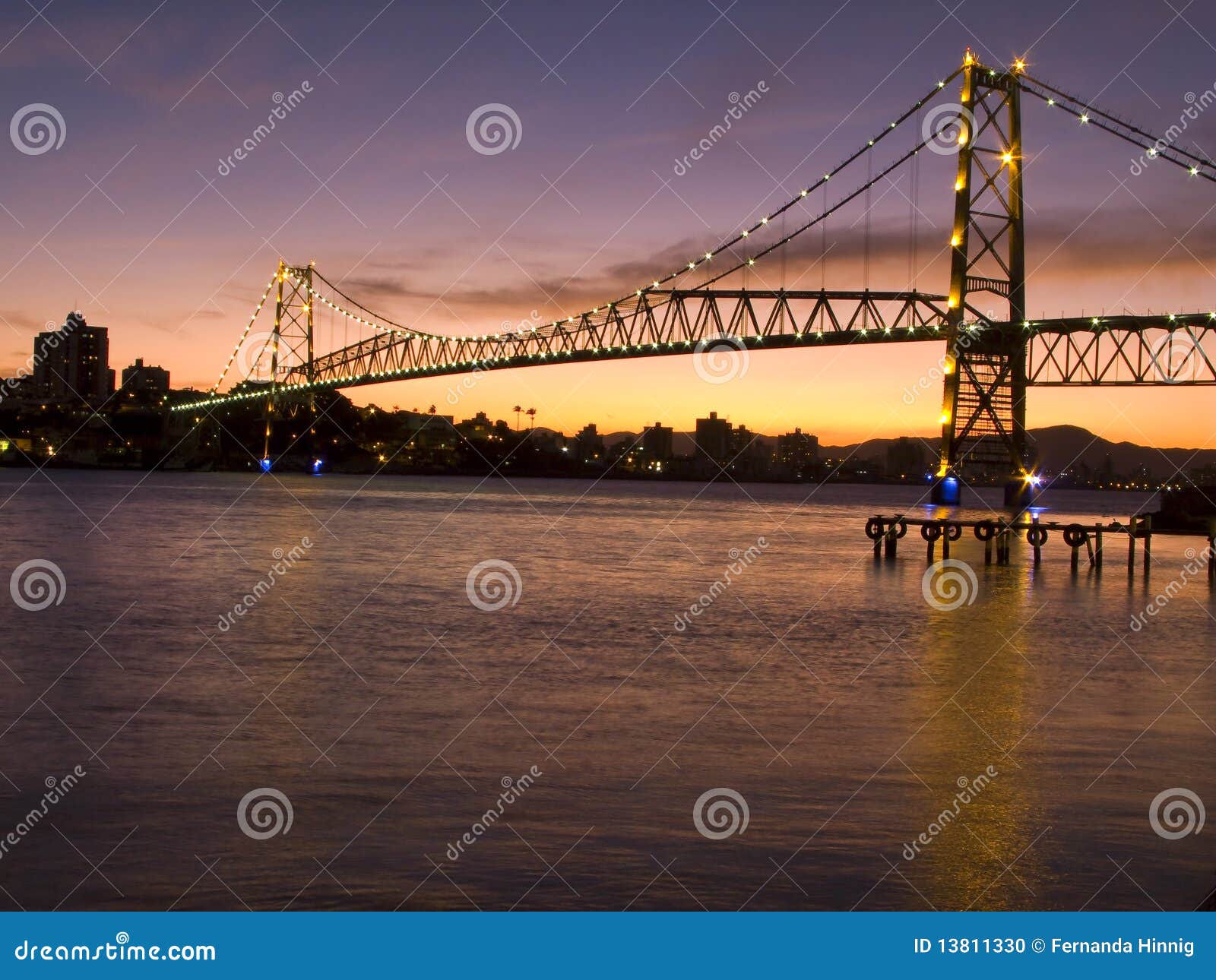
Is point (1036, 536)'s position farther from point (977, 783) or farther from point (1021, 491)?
point (977, 783)

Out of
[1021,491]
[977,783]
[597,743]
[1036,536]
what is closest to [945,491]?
[1021,491]

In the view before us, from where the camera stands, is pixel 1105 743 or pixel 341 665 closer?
pixel 1105 743

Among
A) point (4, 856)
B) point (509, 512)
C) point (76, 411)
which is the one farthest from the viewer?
point (76, 411)

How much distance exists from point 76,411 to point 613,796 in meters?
153

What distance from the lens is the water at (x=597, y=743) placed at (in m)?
7.16

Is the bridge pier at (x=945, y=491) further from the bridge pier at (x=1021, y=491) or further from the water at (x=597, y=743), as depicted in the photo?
the water at (x=597, y=743)

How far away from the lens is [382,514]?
190 ft

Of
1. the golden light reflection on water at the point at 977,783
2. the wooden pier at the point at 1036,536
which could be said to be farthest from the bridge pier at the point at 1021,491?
the golden light reflection on water at the point at 977,783

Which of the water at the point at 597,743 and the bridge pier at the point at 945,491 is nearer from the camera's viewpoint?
the water at the point at 597,743

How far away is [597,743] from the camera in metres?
10.8

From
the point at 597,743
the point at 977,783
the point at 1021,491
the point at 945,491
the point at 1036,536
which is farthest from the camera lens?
the point at 1021,491

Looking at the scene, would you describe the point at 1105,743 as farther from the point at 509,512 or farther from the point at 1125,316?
the point at 509,512
